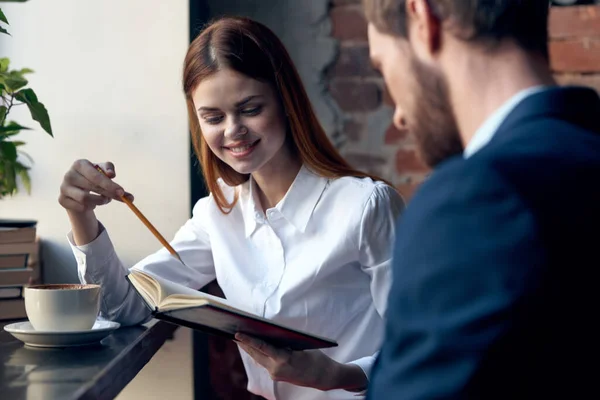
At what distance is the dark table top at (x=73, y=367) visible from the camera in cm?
94

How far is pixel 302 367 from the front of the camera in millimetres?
1195

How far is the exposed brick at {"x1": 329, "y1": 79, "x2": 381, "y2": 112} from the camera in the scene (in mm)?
1976

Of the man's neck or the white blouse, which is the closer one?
the man's neck

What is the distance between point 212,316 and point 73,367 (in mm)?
212

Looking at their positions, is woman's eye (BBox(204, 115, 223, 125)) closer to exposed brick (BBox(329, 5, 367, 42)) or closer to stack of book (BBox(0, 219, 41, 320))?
stack of book (BBox(0, 219, 41, 320))

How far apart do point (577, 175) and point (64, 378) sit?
688mm

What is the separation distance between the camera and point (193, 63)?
1515 millimetres

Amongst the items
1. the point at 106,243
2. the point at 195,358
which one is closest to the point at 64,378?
the point at 106,243

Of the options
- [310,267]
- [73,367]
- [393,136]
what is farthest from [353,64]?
[73,367]

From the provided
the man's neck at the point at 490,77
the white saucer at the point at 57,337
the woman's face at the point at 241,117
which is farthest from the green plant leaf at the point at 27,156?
the man's neck at the point at 490,77

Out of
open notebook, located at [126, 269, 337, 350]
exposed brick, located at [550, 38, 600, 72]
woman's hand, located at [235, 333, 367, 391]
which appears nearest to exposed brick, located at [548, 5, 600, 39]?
exposed brick, located at [550, 38, 600, 72]

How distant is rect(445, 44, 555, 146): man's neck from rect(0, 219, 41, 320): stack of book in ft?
3.79

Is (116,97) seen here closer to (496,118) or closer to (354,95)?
(354,95)

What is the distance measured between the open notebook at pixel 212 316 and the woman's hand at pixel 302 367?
0.01 meters
